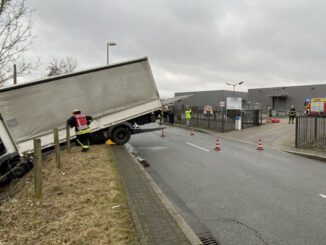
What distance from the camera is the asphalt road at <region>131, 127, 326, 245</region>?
15.4 feet

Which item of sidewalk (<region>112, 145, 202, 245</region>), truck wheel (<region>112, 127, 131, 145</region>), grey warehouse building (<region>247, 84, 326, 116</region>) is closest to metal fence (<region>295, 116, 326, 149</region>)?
truck wheel (<region>112, 127, 131, 145</region>)

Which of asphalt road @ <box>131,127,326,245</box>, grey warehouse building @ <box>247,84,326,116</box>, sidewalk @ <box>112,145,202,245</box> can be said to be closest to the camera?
sidewalk @ <box>112,145,202,245</box>

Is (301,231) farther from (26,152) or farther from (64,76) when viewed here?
(64,76)

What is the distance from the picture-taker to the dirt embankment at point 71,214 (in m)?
4.04

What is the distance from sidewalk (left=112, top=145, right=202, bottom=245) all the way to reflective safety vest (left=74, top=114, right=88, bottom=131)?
4728 mm

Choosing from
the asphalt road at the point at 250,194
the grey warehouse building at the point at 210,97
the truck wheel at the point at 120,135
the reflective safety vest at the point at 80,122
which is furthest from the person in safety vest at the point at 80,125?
the grey warehouse building at the point at 210,97

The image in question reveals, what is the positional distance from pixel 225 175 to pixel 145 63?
7565 millimetres

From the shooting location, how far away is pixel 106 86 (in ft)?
45.0

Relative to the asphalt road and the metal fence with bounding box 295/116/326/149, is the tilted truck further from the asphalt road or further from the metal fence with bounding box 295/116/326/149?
the metal fence with bounding box 295/116/326/149

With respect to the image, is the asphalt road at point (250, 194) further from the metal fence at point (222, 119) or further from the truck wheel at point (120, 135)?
the metal fence at point (222, 119)

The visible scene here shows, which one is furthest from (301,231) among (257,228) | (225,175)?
(225,175)

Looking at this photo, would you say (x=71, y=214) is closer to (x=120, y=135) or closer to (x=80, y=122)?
(x=80, y=122)

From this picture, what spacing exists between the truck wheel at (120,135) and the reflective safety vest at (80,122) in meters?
2.65

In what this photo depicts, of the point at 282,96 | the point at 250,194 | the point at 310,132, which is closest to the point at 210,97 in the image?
the point at 282,96
